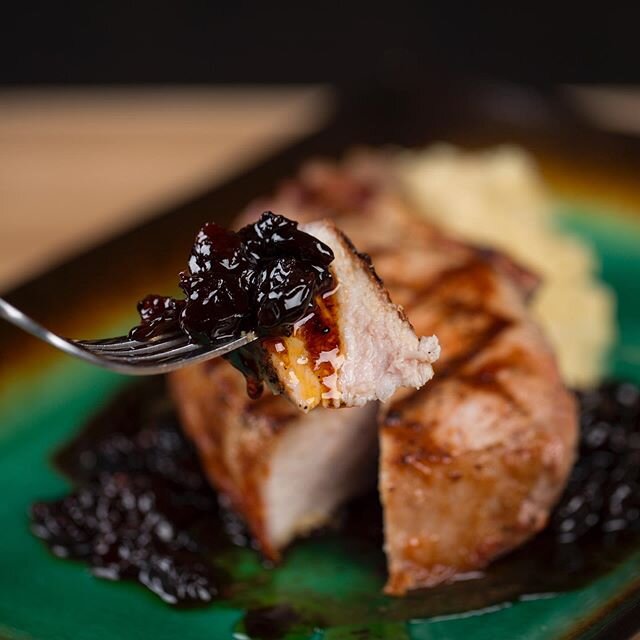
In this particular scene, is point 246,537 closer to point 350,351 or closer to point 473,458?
point 473,458

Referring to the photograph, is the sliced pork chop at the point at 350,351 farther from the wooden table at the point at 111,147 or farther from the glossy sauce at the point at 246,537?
the wooden table at the point at 111,147

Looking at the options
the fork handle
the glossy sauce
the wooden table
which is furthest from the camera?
the wooden table

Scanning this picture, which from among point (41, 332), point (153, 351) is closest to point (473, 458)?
point (153, 351)

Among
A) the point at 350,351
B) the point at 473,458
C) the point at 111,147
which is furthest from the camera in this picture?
the point at 111,147

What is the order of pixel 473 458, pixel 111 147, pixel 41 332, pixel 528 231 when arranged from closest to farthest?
pixel 41 332
pixel 473 458
pixel 528 231
pixel 111 147

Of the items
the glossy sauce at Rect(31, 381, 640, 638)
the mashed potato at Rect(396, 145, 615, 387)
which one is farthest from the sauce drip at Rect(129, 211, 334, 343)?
the mashed potato at Rect(396, 145, 615, 387)

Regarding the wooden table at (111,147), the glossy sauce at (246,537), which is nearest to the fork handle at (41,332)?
the glossy sauce at (246,537)

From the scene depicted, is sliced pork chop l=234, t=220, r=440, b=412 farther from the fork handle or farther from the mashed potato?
the mashed potato
